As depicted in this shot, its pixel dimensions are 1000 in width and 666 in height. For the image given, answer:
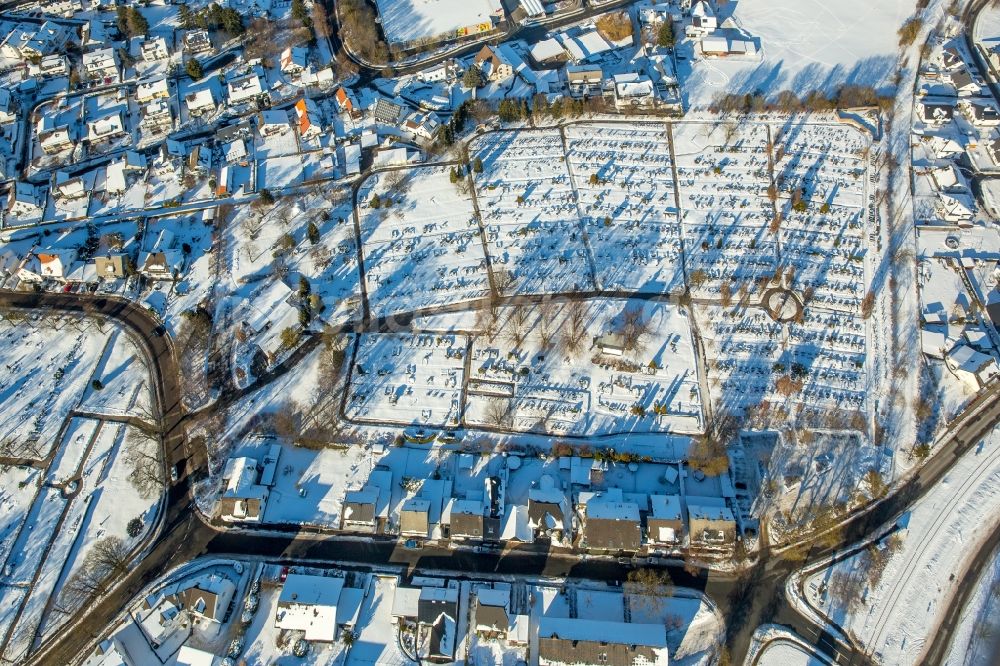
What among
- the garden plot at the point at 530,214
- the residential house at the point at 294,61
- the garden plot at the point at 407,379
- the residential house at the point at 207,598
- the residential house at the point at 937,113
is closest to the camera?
the residential house at the point at 207,598

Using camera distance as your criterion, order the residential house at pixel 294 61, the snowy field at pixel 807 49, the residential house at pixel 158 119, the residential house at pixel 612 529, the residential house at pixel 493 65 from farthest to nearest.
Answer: the residential house at pixel 294 61
the residential house at pixel 493 65
the snowy field at pixel 807 49
the residential house at pixel 158 119
the residential house at pixel 612 529

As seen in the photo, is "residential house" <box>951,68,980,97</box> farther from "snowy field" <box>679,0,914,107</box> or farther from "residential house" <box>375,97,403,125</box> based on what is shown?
"residential house" <box>375,97,403,125</box>

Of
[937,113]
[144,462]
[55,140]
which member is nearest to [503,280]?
[144,462]

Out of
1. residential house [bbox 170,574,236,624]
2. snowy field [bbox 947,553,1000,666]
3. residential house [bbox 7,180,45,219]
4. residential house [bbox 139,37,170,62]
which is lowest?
snowy field [bbox 947,553,1000,666]

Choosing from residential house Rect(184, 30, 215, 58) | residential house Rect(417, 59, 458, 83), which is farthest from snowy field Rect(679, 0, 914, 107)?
residential house Rect(184, 30, 215, 58)

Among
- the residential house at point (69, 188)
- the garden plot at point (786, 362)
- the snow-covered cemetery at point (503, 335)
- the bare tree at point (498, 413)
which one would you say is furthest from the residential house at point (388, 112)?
the garden plot at point (786, 362)

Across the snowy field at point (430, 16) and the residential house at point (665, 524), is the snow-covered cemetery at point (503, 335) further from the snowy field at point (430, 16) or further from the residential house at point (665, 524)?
the snowy field at point (430, 16)
